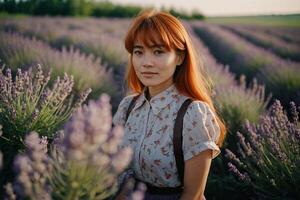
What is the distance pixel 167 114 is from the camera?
245 centimetres

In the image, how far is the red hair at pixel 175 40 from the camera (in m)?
2.42

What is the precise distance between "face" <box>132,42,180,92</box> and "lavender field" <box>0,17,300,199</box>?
384 mm

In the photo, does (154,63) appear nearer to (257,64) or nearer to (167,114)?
(167,114)

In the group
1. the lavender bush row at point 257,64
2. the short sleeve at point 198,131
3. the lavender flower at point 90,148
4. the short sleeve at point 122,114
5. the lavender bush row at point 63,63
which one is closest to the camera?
the lavender flower at point 90,148

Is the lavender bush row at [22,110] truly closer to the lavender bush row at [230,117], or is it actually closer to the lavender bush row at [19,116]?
the lavender bush row at [19,116]

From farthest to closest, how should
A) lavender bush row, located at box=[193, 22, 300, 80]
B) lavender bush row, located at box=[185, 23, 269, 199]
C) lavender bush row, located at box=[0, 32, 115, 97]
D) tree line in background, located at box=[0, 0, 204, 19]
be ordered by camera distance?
tree line in background, located at box=[0, 0, 204, 19], lavender bush row, located at box=[193, 22, 300, 80], lavender bush row, located at box=[0, 32, 115, 97], lavender bush row, located at box=[185, 23, 269, 199]

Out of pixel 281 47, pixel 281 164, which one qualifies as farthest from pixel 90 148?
pixel 281 47

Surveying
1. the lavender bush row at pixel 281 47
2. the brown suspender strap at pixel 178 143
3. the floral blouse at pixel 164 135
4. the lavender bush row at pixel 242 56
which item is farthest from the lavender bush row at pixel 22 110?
the lavender bush row at pixel 281 47

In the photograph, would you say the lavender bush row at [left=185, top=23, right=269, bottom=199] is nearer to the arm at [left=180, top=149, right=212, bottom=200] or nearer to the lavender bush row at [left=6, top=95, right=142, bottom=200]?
the arm at [left=180, top=149, right=212, bottom=200]

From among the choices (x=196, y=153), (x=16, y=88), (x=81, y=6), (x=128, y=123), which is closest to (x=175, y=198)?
(x=196, y=153)

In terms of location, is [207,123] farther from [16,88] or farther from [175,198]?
[16,88]

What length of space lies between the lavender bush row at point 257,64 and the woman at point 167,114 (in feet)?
12.4

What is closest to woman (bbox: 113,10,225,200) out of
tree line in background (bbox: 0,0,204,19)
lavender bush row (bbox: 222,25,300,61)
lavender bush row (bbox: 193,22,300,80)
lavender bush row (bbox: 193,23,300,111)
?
lavender bush row (bbox: 193,23,300,111)

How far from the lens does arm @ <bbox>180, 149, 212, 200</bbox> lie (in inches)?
89.4
